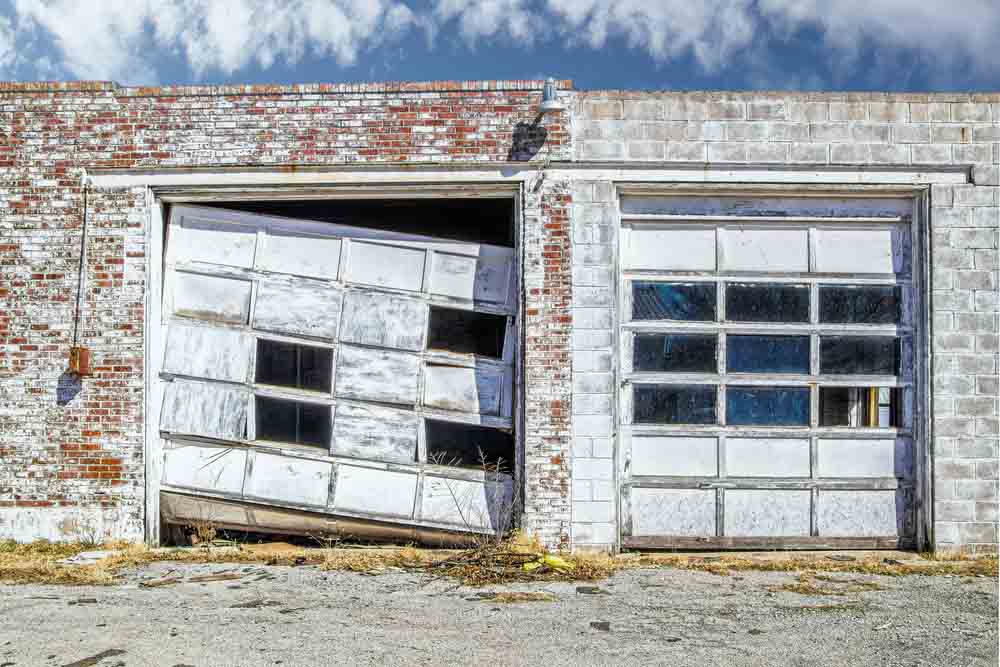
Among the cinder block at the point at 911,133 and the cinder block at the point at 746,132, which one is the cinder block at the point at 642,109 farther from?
the cinder block at the point at 911,133

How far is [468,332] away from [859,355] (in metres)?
3.58

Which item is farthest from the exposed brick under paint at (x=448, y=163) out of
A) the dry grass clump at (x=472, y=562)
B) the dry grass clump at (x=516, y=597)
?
the dry grass clump at (x=516, y=597)

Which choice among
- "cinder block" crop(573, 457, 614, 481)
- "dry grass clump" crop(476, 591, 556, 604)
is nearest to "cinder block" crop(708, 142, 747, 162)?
"cinder block" crop(573, 457, 614, 481)

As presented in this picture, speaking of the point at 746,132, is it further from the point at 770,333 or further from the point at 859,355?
the point at 859,355

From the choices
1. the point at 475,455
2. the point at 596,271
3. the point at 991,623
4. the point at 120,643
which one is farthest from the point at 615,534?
the point at 120,643

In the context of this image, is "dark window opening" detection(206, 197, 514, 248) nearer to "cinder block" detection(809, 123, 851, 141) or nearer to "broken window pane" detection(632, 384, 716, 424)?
"broken window pane" detection(632, 384, 716, 424)

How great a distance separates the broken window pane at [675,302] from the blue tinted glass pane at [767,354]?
36 centimetres

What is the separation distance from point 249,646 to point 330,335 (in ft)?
10.6

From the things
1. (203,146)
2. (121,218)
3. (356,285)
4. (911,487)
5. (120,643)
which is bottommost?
(120,643)

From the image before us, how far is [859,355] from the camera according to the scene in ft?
24.4

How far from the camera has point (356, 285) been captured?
297 inches

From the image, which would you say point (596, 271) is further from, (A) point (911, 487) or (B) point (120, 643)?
(B) point (120, 643)

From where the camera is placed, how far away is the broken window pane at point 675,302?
7.40 metres

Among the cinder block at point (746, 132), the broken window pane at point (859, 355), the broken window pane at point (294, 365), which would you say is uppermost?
the cinder block at point (746, 132)
